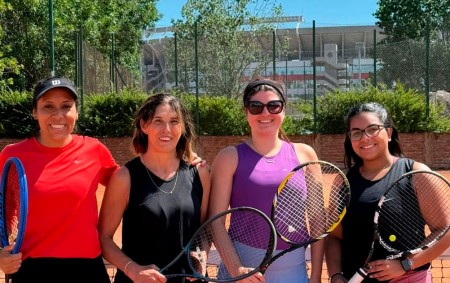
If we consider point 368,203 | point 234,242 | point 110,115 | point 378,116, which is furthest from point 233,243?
point 110,115

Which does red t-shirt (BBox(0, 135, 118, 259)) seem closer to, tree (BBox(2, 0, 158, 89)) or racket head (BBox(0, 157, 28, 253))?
racket head (BBox(0, 157, 28, 253))

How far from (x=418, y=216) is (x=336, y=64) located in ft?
51.0

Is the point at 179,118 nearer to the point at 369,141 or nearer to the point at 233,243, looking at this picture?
the point at 233,243

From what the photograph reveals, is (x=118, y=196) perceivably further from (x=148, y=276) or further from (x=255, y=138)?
(x=255, y=138)

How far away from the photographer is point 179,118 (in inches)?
113

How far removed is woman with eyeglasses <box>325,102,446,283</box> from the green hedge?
12381 millimetres

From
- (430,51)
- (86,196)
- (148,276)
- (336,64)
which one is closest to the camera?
(148,276)

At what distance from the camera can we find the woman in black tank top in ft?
8.94

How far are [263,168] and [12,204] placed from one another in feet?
4.01

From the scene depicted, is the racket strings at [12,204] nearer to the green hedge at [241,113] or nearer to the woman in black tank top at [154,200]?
the woman in black tank top at [154,200]

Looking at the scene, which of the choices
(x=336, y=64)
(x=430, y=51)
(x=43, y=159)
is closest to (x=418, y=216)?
(x=43, y=159)

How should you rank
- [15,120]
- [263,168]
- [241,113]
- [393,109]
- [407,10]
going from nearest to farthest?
[263,168], [393,109], [241,113], [15,120], [407,10]

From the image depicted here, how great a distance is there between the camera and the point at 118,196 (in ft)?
9.02

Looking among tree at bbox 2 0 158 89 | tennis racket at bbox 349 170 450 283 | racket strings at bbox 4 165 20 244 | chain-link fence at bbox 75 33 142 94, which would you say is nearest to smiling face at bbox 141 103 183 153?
racket strings at bbox 4 165 20 244
